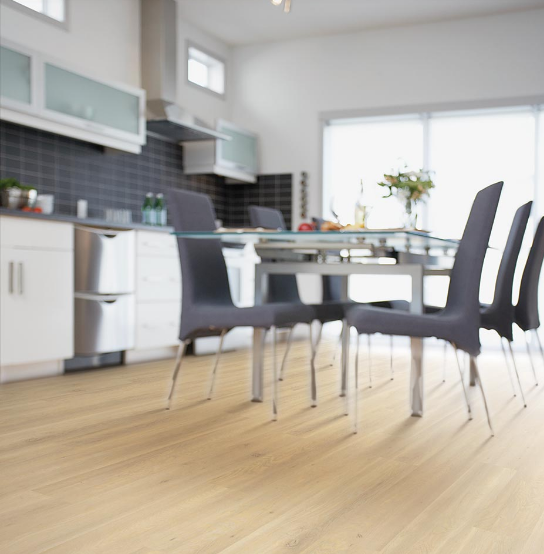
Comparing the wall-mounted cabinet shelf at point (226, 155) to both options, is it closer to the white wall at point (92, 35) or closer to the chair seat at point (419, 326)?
the white wall at point (92, 35)

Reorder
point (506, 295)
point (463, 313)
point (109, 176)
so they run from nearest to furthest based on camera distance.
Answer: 1. point (463, 313)
2. point (506, 295)
3. point (109, 176)

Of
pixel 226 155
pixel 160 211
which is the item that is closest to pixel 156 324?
pixel 160 211

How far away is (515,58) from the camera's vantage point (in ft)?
19.5

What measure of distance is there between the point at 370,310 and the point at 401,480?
2.70 feet

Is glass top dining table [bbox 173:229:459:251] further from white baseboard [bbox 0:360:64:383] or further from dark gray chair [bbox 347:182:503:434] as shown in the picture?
white baseboard [bbox 0:360:64:383]

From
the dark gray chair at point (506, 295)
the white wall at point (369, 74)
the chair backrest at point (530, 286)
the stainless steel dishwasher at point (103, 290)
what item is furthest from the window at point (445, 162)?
A: the dark gray chair at point (506, 295)

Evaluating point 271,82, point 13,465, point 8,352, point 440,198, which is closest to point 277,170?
point 271,82

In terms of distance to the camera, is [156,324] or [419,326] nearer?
[419,326]

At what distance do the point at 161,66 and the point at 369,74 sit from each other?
2068mm

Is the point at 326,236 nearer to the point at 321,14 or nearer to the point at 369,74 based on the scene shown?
the point at 321,14

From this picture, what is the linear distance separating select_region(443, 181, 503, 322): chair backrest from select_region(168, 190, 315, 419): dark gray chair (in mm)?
763

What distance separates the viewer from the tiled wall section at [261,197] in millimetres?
6812

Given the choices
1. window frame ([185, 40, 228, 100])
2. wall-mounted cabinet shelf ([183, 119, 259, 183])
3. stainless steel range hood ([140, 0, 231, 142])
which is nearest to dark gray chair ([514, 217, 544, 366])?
stainless steel range hood ([140, 0, 231, 142])

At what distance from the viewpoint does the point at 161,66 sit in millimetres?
5531
